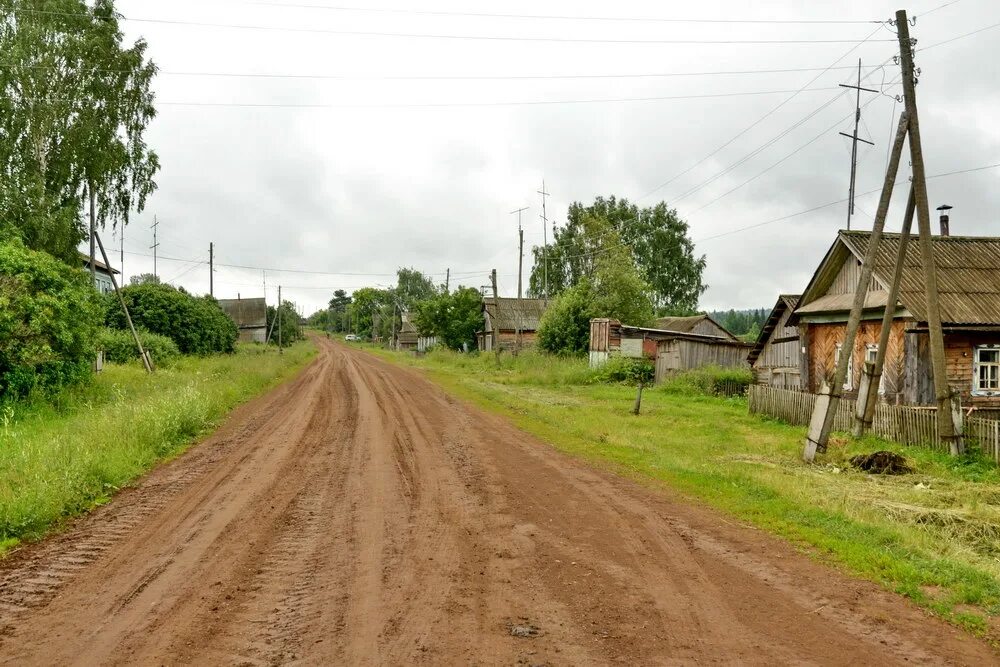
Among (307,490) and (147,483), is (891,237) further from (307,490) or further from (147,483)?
(147,483)

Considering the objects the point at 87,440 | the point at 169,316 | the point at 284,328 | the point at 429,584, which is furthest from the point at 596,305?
the point at 284,328

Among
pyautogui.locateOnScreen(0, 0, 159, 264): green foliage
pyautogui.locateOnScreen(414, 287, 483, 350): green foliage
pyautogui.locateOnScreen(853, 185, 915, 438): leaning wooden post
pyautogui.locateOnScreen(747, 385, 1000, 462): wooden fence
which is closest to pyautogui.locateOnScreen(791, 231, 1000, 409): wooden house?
pyautogui.locateOnScreen(853, 185, 915, 438): leaning wooden post

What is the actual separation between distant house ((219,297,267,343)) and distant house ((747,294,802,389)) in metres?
67.4

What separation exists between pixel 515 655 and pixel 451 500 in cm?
443

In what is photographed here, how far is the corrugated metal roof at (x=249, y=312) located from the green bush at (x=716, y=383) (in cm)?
6530

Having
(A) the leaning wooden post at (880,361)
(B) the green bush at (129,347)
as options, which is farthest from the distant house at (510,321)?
(A) the leaning wooden post at (880,361)

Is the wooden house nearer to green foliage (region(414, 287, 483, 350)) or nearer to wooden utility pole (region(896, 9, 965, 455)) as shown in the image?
wooden utility pole (region(896, 9, 965, 455))

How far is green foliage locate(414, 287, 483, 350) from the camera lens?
55.2m

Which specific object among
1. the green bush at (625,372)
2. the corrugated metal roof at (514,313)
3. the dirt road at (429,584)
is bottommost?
the dirt road at (429,584)

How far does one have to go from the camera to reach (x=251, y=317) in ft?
268

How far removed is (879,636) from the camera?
16.2 ft

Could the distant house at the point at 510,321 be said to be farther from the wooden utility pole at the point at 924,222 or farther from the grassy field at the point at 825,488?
the wooden utility pole at the point at 924,222

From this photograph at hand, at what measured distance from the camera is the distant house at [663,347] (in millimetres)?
30016

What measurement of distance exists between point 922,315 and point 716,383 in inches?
420
